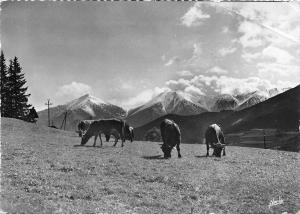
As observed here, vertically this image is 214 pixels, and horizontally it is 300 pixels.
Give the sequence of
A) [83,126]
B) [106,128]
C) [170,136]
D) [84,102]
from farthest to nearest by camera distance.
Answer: [106,128] < [83,126] < [170,136] < [84,102]

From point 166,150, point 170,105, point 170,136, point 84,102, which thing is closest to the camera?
point 84,102

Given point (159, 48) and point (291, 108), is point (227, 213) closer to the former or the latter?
point (159, 48)

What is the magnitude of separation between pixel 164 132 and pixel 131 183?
7688 millimetres

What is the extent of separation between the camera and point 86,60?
695 inches

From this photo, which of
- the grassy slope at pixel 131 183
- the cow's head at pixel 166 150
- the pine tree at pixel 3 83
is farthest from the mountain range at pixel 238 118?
the pine tree at pixel 3 83

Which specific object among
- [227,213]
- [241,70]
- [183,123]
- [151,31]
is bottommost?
[227,213]

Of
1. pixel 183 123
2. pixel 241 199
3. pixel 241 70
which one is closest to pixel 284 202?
pixel 241 199

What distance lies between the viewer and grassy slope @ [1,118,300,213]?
13.6 metres

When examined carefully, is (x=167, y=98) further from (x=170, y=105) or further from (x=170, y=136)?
(x=170, y=136)

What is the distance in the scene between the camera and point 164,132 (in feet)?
74.7

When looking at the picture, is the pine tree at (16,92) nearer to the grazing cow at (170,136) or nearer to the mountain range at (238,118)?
the mountain range at (238,118)

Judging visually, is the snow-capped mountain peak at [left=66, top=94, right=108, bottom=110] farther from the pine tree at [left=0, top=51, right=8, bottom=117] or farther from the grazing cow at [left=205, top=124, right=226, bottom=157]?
the grazing cow at [left=205, top=124, right=226, bottom=157]

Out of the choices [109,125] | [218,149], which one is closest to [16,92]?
[109,125]

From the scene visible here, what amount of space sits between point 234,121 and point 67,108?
10.1 m
